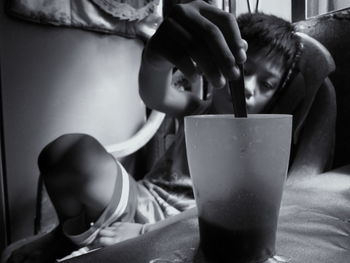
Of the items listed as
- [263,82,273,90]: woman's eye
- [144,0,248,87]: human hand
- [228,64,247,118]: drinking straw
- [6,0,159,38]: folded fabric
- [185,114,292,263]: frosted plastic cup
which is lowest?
[263,82,273,90]: woman's eye

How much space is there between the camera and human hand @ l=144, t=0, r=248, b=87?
1.05 ft

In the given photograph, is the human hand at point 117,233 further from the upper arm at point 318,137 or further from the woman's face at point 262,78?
the woman's face at point 262,78

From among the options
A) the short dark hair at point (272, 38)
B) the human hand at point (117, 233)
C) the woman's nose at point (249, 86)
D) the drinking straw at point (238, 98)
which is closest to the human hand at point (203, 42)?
the drinking straw at point (238, 98)

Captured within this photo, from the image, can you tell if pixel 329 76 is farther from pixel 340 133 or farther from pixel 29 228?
pixel 29 228

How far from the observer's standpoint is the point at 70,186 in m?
0.80

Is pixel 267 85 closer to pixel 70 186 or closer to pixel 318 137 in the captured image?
pixel 318 137

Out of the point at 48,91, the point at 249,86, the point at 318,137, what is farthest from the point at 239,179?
the point at 48,91

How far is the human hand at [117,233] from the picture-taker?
683mm

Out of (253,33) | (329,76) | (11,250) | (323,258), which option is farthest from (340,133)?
(11,250)

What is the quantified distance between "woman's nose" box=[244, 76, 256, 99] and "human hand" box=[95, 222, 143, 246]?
1.60 feet

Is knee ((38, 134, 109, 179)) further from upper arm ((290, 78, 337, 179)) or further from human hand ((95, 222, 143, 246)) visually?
upper arm ((290, 78, 337, 179))

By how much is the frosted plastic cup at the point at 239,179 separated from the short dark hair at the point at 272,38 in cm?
80

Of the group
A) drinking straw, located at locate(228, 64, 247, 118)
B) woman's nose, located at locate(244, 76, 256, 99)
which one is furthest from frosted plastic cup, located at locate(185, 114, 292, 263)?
woman's nose, located at locate(244, 76, 256, 99)

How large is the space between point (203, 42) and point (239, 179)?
0.53ft
